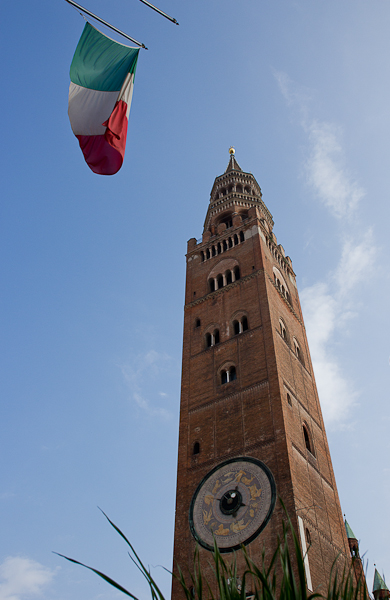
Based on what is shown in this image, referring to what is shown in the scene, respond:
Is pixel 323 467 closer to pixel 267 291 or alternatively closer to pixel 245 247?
pixel 267 291

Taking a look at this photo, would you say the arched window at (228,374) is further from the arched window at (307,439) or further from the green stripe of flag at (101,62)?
the green stripe of flag at (101,62)

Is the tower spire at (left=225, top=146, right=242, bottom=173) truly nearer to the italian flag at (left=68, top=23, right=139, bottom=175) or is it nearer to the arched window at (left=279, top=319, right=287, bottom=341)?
the arched window at (left=279, top=319, right=287, bottom=341)

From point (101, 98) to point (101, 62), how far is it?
1.01 meters

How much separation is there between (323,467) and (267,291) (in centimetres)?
959

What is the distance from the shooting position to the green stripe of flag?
14031mm

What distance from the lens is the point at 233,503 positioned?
831 inches

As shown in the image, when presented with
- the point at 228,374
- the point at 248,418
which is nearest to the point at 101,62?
the point at 248,418

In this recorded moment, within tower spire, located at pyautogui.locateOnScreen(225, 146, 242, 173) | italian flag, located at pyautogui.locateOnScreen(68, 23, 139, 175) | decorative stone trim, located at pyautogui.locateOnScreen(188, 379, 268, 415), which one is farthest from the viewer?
tower spire, located at pyautogui.locateOnScreen(225, 146, 242, 173)

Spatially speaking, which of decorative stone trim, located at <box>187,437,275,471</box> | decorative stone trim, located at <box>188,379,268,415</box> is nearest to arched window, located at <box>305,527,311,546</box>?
decorative stone trim, located at <box>187,437,275,471</box>

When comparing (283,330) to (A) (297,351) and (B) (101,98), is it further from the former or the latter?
(B) (101,98)

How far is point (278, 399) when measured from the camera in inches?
927

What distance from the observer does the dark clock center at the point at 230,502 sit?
Result: 20.9 m

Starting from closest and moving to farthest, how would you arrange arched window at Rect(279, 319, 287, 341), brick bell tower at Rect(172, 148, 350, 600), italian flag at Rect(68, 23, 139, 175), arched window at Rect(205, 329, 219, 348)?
italian flag at Rect(68, 23, 139, 175)
brick bell tower at Rect(172, 148, 350, 600)
arched window at Rect(205, 329, 219, 348)
arched window at Rect(279, 319, 287, 341)

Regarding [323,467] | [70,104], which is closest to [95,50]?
[70,104]
